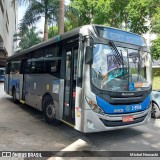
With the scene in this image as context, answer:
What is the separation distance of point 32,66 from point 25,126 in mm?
3199

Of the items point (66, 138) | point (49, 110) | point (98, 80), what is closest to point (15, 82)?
point (49, 110)

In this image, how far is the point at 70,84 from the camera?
7242 mm

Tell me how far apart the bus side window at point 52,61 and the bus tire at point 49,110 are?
3.16 feet

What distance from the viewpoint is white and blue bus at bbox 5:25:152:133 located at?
20.6ft

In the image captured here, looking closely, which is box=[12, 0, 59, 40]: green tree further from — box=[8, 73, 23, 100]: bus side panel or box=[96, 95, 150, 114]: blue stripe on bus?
box=[96, 95, 150, 114]: blue stripe on bus

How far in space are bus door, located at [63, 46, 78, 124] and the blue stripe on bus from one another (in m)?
0.98

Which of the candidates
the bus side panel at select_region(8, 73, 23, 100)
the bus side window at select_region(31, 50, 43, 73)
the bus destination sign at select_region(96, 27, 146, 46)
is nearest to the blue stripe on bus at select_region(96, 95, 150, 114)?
the bus destination sign at select_region(96, 27, 146, 46)

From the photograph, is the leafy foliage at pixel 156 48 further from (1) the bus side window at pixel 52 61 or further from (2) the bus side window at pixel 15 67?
(1) the bus side window at pixel 52 61

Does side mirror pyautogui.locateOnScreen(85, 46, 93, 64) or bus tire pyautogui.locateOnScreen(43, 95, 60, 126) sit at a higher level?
side mirror pyautogui.locateOnScreen(85, 46, 93, 64)

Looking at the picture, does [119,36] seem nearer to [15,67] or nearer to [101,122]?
[101,122]

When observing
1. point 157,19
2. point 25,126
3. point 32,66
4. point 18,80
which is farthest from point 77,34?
point 157,19

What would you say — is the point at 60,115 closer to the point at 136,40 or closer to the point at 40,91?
the point at 40,91

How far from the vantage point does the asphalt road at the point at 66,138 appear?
20.5 feet

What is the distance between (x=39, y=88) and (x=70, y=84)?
101 inches
